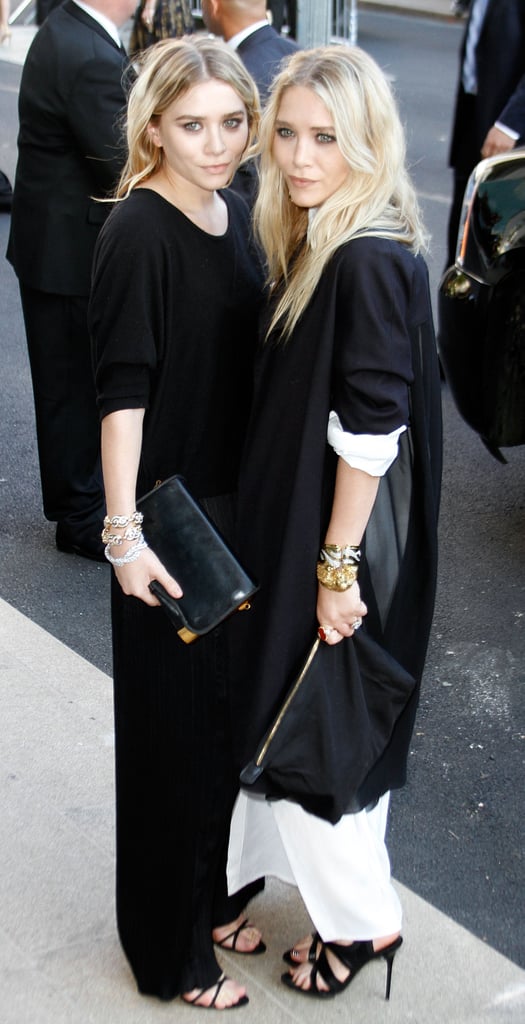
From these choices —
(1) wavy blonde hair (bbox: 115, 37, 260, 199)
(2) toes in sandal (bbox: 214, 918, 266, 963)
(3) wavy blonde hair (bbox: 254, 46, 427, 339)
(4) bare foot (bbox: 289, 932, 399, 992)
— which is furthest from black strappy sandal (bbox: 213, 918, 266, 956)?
(1) wavy blonde hair (bbox: 115, 37, 260, 199)

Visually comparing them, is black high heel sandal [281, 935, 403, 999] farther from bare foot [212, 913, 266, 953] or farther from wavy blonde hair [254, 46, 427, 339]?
wavy blonde hair [254, 46, 427, 339]

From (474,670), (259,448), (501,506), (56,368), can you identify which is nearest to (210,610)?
(259,448)

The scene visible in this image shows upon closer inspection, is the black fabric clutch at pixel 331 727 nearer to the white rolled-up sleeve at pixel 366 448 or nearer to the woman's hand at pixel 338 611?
the woman's hand at pixel 338 611

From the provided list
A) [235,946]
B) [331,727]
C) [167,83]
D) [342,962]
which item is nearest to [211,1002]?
[235,946]

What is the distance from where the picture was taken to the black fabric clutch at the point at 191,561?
6.91ft

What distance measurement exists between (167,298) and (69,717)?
160 centimetres

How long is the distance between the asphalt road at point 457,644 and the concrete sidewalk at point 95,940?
0.28ft

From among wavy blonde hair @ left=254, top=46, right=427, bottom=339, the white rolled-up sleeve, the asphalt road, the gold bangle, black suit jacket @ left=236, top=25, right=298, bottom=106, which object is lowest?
the asphalt road

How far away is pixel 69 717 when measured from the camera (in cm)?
337

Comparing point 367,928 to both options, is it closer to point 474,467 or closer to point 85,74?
point 85,74

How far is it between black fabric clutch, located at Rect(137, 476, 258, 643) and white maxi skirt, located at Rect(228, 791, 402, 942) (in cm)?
36

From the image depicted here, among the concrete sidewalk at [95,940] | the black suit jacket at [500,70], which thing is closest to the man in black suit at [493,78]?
the black suit jacket at [500,70]

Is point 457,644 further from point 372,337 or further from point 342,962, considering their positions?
point 372,337

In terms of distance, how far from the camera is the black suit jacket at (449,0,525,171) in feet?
17.8
